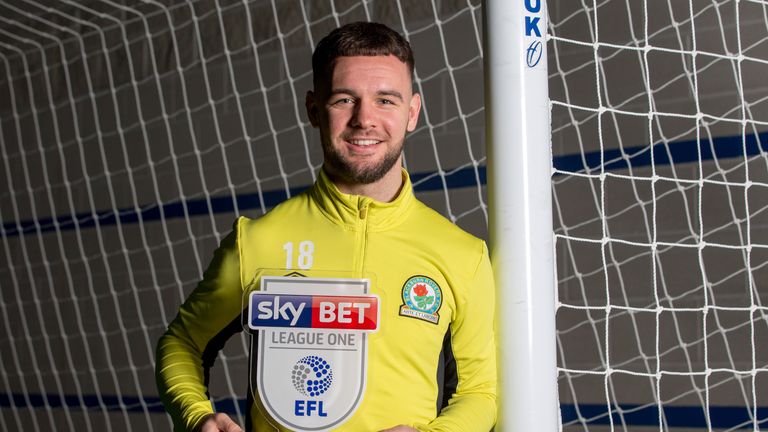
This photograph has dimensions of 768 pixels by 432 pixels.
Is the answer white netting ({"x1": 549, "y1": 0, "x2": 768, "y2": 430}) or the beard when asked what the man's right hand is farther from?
white netting ({"x1": 549, "y1": 0, "x2": 768, "y2": 430})

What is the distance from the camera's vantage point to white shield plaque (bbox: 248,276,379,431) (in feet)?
2.41

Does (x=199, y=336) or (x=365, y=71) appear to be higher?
(x=365, y=71)

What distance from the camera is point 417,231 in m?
0.87

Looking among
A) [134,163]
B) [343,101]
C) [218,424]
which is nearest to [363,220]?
[343,101]

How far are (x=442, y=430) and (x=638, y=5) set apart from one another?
1.86m

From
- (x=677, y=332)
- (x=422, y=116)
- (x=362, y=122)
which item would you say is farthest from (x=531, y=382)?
(x=422, y=116)

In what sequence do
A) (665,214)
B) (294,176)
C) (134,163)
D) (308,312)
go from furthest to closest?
(134,163)
(294,176)
(665,214)
(308,312)

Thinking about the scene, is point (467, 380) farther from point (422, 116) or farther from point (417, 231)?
point (422, 116)

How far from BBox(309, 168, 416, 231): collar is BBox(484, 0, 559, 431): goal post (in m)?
0.11

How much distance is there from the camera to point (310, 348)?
2.43 ft

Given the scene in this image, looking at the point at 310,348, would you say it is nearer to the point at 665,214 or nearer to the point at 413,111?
the point at 413,111

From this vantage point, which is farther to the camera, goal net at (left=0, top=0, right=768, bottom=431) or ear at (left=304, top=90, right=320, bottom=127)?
goal net at (left=0, top=0, right=768, bottom=431)

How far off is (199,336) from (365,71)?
1.00ft

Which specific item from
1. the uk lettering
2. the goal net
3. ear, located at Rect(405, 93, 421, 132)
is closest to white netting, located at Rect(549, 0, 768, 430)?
the goal net
